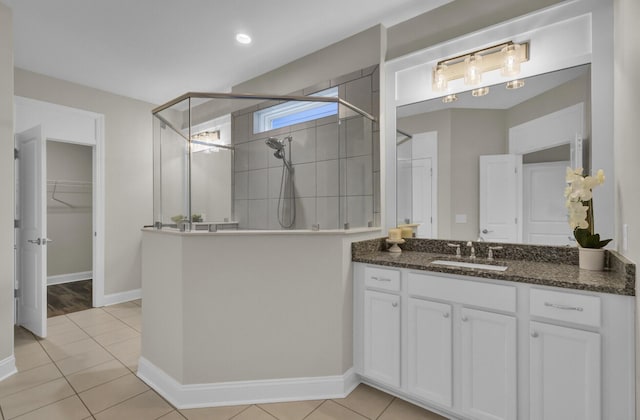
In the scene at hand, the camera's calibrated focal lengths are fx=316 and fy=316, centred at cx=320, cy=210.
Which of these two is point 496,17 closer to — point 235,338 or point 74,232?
point 235,338

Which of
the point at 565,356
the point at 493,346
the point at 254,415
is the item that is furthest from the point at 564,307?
the point at 254,415

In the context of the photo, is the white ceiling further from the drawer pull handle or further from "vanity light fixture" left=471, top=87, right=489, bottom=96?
the drawer pull handle

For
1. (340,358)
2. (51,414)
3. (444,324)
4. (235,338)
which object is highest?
(444,324)

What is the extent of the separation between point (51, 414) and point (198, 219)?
1434mm

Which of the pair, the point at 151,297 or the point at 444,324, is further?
the point at 151,297

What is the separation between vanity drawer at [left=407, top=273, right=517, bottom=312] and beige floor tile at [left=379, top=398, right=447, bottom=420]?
72 cm

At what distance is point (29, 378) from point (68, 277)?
348 cm

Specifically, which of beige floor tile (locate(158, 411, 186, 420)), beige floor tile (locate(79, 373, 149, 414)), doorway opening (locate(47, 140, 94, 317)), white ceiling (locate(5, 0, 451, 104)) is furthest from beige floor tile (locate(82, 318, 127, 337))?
white ceiling (locate(5, 0, 451, 104))

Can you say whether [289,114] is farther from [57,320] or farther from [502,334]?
[57,320]

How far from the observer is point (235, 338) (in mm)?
2055

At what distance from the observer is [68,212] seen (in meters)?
5.17

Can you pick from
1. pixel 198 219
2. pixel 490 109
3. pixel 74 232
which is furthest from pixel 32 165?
pixel 490 109

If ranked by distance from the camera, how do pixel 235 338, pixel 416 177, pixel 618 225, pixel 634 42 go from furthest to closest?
pixel 416 177, pixel 235 338, pixel 618 225, pixel 634 42

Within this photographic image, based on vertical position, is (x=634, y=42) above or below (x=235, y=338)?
above
